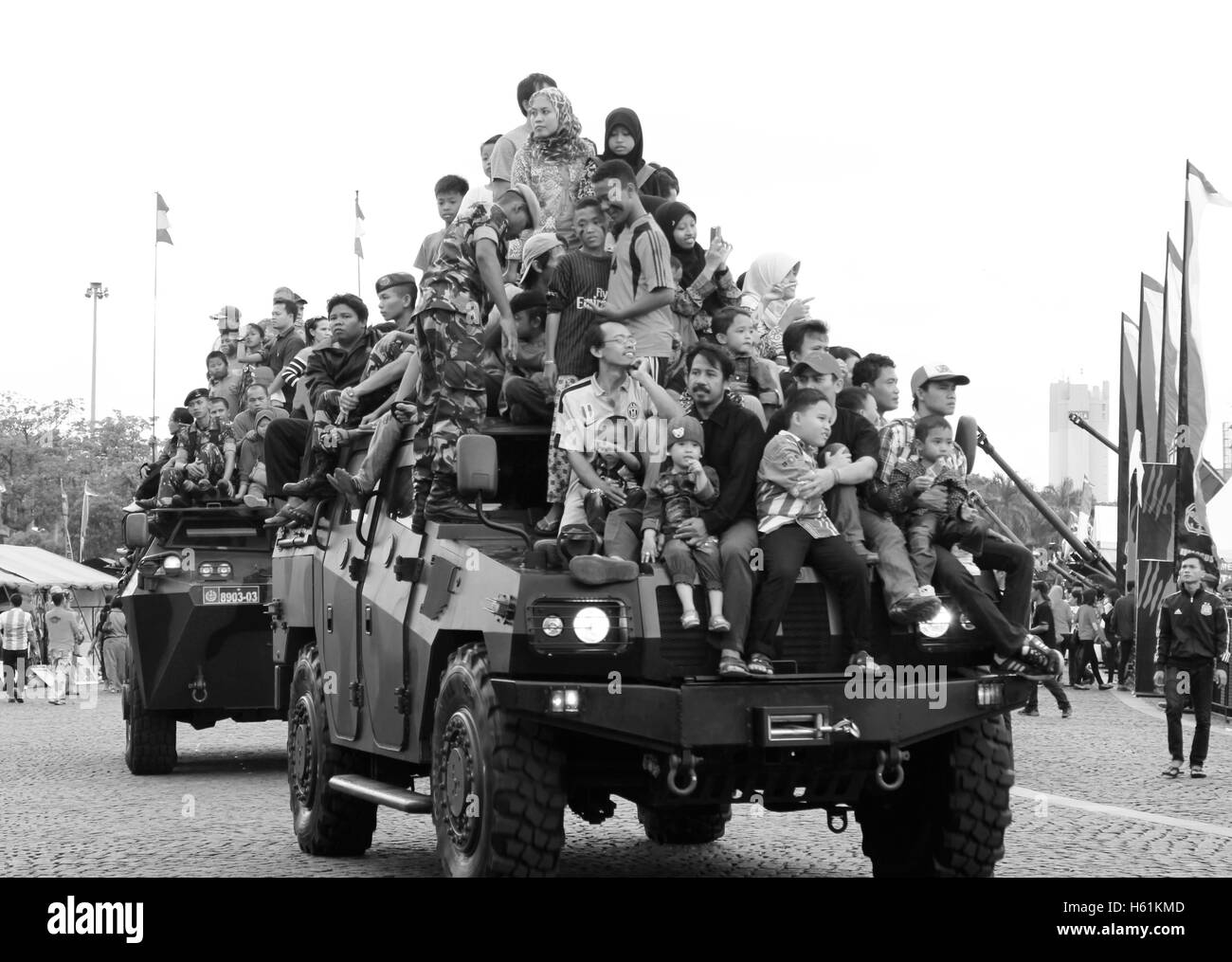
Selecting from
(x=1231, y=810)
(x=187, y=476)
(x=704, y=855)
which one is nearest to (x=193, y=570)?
(x=187, y=476)

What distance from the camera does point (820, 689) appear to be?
7695 millimetres

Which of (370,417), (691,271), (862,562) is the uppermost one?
(691,271)

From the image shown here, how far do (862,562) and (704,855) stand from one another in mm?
3232

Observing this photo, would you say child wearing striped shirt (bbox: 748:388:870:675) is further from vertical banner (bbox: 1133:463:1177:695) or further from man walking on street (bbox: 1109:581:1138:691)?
man walking on street (bbox: 1109:581:1138:691)

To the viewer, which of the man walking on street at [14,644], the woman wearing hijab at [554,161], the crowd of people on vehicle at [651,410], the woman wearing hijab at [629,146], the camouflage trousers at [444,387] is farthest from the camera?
the man walking on street at [14,644]

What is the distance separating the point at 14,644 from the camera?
3069 centimetres

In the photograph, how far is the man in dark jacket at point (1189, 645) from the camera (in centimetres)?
1662

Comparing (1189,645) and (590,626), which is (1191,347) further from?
(590,626)

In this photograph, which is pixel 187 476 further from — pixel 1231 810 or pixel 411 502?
pixel 1231 810

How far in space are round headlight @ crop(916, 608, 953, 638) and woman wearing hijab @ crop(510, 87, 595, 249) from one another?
427 cm

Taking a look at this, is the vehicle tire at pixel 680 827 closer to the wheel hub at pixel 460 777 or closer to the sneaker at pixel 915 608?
the wheel hub at pixel 460 777

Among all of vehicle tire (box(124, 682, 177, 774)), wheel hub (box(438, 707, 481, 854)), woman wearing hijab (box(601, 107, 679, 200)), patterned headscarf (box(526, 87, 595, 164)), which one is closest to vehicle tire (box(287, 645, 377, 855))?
wheel hub (box(438, 707, 481, 854))

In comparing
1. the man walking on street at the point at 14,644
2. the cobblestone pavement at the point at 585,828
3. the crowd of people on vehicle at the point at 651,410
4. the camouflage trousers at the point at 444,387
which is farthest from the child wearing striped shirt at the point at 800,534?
the man walking on street at the point at 14,644

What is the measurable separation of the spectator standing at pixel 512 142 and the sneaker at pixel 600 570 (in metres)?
4.97
